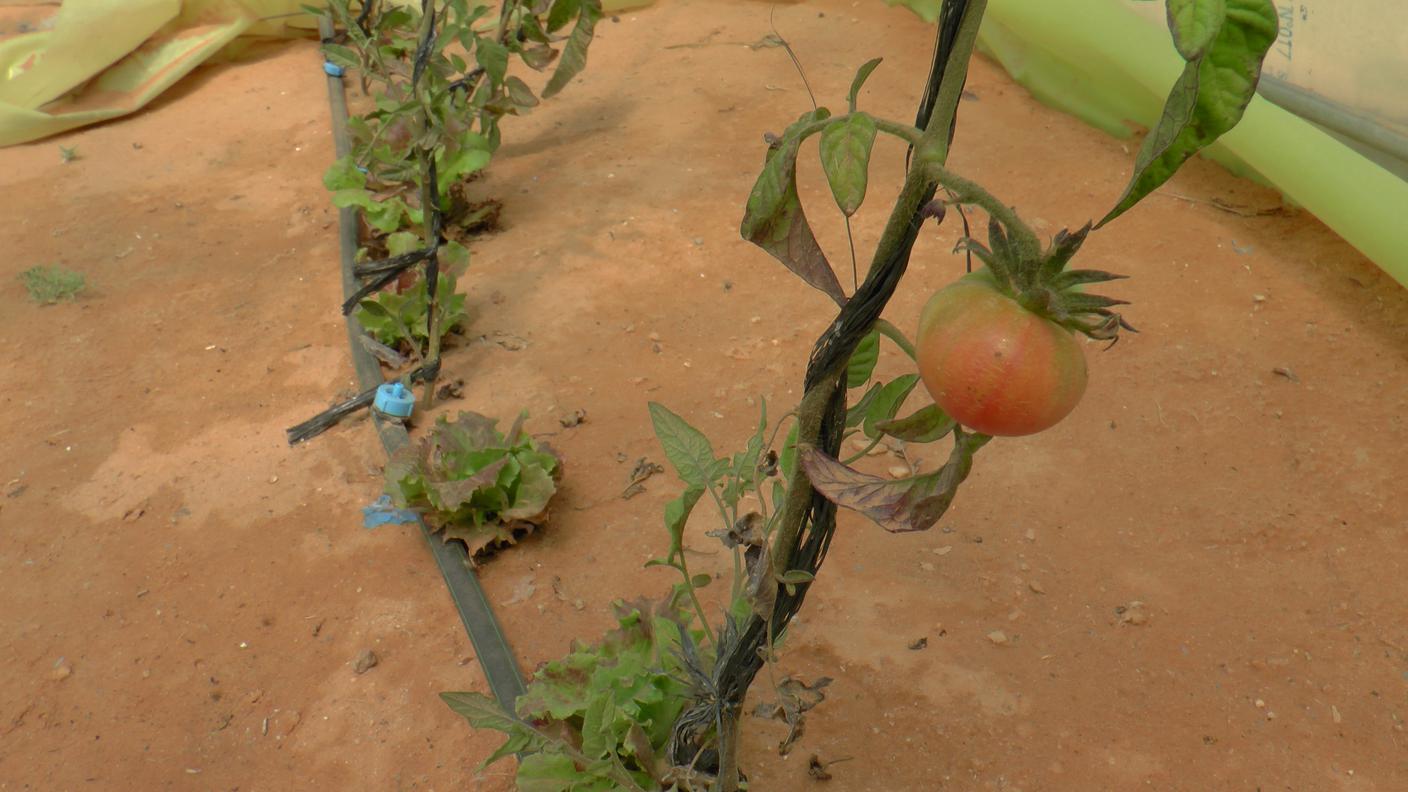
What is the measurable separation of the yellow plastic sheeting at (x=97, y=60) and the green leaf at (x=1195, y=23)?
4260mm

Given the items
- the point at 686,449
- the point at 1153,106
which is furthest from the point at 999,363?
the point at 1153,106

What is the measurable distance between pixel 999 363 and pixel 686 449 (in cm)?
60

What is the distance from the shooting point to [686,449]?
56.0 inches

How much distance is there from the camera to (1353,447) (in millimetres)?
2346

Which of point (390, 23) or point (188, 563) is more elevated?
Result: point (390, 23)

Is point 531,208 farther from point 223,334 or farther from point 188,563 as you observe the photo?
point 188,563

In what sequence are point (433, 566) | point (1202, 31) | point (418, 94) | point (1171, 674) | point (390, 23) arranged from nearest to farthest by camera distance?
1. point (1202, 31)
2. point (1171, 674)
3. point (433, 566)
4. point (418, 94)
5. point (390, 23)

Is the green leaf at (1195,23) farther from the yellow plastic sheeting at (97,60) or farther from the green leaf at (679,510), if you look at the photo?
the yellow plastic sheeting at (97,60)

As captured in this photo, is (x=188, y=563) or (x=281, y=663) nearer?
(x=281, y=663)

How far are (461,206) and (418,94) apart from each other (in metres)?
0.79

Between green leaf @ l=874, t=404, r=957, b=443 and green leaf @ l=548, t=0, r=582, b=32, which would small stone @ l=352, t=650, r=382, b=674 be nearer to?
green leaf @ l=874, t=404, r=957, b=443

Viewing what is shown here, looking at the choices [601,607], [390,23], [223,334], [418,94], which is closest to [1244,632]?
[601,607]

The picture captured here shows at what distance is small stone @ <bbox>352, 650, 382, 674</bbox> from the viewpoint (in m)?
2.04

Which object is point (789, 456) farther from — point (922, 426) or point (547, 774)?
point (547, 774)
